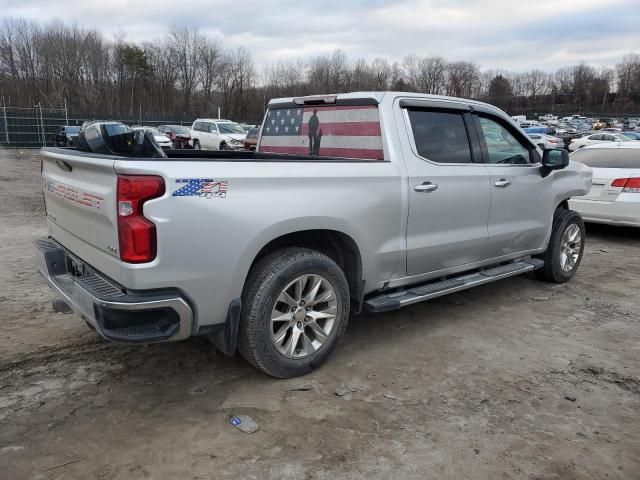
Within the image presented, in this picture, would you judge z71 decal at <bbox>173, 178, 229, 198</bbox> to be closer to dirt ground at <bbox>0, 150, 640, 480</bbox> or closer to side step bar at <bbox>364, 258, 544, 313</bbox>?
dirt ground at <bbox>0, 150, 640, 480</bbox>

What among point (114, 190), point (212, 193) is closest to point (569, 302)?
point (212, 193)

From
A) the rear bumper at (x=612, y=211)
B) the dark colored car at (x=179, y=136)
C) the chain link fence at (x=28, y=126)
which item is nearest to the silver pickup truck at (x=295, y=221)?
the rear bumper at (x=612, y=211)

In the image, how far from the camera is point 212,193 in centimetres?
292

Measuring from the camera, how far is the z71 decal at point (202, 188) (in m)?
2.80

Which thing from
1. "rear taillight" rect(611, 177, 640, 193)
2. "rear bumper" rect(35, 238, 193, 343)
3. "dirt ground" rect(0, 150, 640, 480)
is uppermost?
"rear taillight" rect(611, 177, 640, 193)

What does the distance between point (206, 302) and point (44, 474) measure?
1.14 m

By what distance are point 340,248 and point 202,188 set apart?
1.31 meters

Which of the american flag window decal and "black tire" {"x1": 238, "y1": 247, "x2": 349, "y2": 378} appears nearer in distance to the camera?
"black tire" {"x1": 238, "y1": 247, "x2": 349, "y2": 378}

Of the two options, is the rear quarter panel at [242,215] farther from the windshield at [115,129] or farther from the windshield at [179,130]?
the windshield at [179,130]

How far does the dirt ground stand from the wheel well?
0.54 m

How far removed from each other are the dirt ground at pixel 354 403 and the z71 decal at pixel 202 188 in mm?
1327

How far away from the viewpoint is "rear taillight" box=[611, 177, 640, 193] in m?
7.88

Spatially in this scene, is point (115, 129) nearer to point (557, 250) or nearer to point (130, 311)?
point (130, 311)

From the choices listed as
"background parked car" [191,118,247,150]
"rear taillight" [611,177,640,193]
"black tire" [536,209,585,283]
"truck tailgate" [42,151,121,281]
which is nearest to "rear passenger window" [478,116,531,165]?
"black tire" [536,209,585,283]
